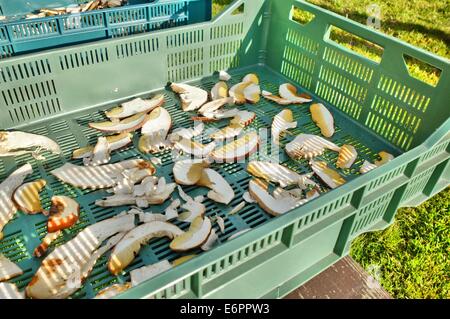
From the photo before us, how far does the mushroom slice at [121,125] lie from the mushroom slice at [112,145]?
0.13 ft

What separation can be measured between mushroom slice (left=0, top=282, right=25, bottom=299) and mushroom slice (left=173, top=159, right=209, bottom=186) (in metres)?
0.77

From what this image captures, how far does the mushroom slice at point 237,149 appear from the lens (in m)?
1.97

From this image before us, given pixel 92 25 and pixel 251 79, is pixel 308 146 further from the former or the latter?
pixel 92 25

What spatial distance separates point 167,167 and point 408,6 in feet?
12.7

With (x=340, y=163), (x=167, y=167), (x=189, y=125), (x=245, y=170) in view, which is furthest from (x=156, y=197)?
(x=340, y=163)

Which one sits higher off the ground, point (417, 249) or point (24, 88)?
point (24, 88)

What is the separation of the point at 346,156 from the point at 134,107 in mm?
1188

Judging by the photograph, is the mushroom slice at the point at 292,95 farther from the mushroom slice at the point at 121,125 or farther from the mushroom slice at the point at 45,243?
the mushroom slice at the point at 45,243

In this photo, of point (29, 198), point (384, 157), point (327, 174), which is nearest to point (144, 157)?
point (29, 198)

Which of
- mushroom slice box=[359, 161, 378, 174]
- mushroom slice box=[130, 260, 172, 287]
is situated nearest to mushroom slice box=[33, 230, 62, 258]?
mushroom slice box=[130, 260, 172, 287]

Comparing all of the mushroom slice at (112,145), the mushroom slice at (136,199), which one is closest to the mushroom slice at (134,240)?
the mushroom slice at (136,199)

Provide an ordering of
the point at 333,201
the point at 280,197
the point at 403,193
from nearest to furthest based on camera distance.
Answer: the point at 333,201
the point at 403,193
the point at 280,197
